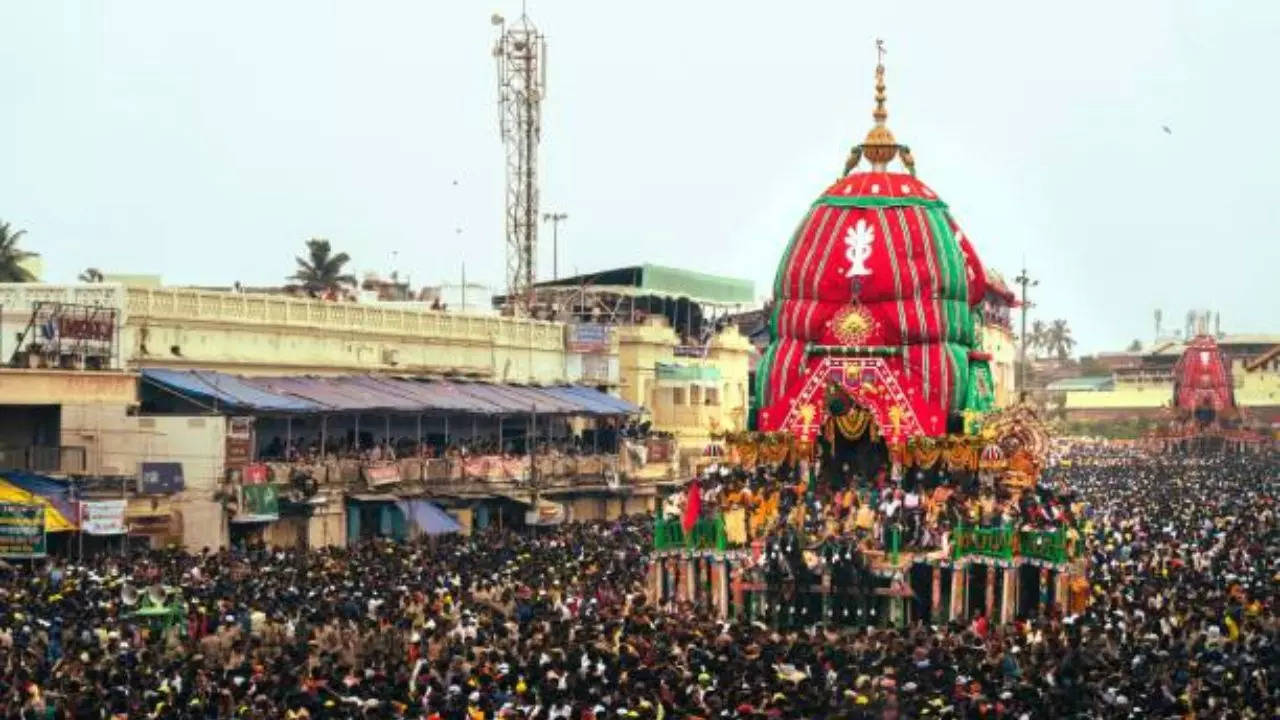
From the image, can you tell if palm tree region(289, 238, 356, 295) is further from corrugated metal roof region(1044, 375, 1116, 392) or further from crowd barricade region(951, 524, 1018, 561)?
corrugated metal roof region(1044, 375, 1116, 392)

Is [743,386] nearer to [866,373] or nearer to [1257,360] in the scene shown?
[866,373]

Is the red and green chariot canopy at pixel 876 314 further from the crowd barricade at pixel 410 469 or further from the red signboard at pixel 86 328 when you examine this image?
the red signboard at pixel 86 328

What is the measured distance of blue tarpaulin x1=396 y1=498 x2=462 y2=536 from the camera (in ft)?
172

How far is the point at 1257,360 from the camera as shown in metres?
146

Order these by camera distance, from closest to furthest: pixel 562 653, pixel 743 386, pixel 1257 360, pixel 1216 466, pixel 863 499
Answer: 1. pixel 562 653
2. pixel 863 499
3. pixel 743 386
4. pixel 1216 466
5. pixel 1257 360

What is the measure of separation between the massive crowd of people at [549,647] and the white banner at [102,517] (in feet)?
2.02

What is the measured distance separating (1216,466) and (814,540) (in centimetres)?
6253

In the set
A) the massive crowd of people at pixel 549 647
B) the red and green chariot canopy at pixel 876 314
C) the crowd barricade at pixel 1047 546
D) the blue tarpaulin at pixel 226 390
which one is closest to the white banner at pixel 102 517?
the massive crowd of people at pixel 549 647

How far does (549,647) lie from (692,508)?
467 inches

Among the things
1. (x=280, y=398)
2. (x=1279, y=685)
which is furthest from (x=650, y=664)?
(x=280, y=398)

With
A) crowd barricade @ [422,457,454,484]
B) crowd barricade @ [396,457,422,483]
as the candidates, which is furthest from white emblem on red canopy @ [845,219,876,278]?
crowd barricade @ [422,457,454,484]

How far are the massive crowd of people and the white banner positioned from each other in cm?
61

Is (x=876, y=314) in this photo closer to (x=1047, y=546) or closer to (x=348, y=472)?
(x=1047, y=546)

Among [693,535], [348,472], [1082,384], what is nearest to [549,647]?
[693,535]
